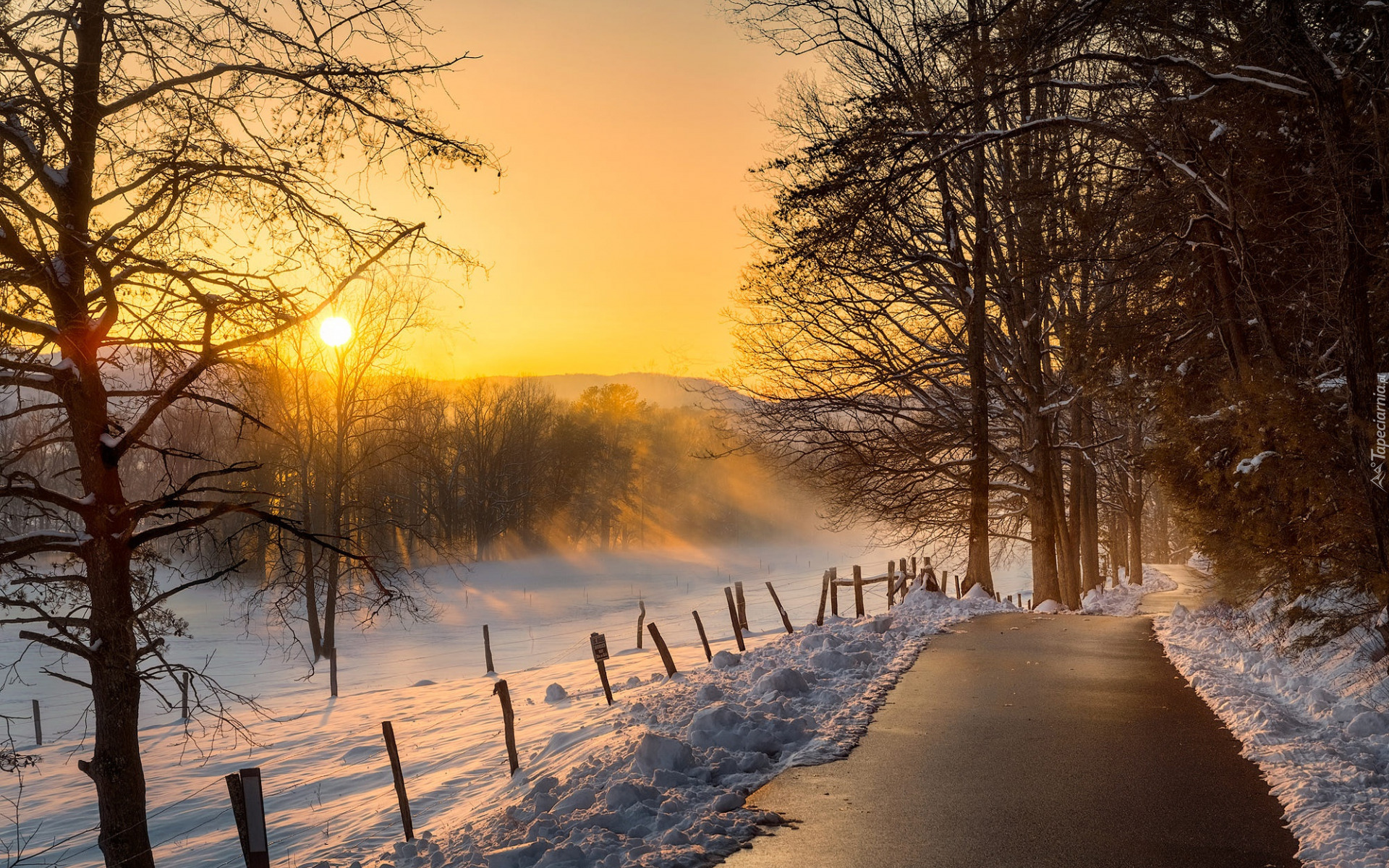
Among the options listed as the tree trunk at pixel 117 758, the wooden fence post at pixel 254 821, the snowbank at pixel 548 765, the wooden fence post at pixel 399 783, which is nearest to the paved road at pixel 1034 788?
the snowbank at pixel 548 765

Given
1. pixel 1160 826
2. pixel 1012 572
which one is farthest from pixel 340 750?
pixel 1012 572

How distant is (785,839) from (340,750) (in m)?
15.9

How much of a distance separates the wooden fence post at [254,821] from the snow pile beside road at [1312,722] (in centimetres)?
700

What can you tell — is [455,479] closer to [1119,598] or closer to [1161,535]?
[1119,598]

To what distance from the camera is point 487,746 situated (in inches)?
655

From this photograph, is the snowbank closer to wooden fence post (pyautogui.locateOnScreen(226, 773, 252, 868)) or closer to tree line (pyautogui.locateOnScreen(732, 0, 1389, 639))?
wooden fence post (pyautogui.locateOnScreen(226, 773, 252, 868))

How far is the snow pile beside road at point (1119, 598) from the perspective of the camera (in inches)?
1021

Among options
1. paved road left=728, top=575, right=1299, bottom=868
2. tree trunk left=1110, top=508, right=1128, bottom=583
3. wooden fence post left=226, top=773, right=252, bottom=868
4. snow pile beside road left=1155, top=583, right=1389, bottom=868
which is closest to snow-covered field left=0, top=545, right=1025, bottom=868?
paved road left=728, top=575, right=1299, bottom=868

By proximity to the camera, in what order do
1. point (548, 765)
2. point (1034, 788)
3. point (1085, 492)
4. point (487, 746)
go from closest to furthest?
point (1034, 788)
point (548, 765)
point (487, 746)
point (1085, 492)

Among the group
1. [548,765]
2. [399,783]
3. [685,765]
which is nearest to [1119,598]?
[548,765]

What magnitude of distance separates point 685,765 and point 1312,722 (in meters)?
5.91

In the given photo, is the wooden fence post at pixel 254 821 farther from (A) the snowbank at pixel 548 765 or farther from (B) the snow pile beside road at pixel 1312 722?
(B) the snow pile beside road at pixel 1312 722

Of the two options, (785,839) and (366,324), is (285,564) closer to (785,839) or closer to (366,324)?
(785,839)

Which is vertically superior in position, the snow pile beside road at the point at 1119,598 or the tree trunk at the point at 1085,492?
the tree trunk at the point at 1085,492
